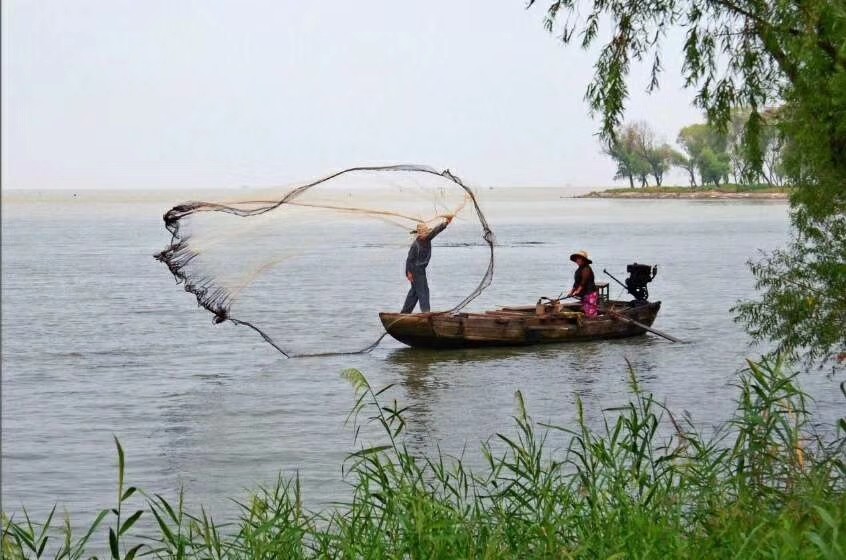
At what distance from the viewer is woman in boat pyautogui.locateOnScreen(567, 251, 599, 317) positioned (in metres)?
26.2

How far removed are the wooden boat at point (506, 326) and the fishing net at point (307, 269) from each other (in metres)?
0.49

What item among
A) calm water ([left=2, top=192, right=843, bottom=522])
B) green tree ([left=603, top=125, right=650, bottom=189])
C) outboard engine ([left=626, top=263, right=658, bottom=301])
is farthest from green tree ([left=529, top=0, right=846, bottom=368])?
green tree ([left=603, top=125, right=650, bottom=189])

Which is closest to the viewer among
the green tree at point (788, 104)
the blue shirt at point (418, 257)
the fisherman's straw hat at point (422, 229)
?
the green tree at point (788, 104)

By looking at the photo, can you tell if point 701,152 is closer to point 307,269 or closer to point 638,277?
point 307,269

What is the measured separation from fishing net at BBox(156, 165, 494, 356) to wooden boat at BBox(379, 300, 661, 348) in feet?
1.60

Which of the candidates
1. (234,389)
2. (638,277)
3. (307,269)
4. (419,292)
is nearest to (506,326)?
(419,292)

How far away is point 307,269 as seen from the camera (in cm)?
6512

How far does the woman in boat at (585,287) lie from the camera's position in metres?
26.2

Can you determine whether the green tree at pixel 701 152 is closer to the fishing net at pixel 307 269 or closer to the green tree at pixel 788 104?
the fishing net at pixel 307 269

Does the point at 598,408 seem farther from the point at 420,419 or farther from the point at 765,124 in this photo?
the point at 765,124

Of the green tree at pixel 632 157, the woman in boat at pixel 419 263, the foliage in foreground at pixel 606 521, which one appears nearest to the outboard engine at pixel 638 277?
the woman in boat at pixel 419 263

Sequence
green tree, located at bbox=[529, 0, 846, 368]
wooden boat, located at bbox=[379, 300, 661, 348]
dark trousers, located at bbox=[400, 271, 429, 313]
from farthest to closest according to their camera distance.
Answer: wooden boat, located at bbox=[379, 300, 661, 348]
dark trousers, located at bbox=[400, 271, 429, 313]
green tree, located at bbox=[529, 0, 846, 368]

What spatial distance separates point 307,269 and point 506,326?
39.4m

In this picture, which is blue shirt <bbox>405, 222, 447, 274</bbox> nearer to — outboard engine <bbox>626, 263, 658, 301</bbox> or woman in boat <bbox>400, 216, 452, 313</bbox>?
woman in boat <bbox>400, 216, 452, 313</bbox>
